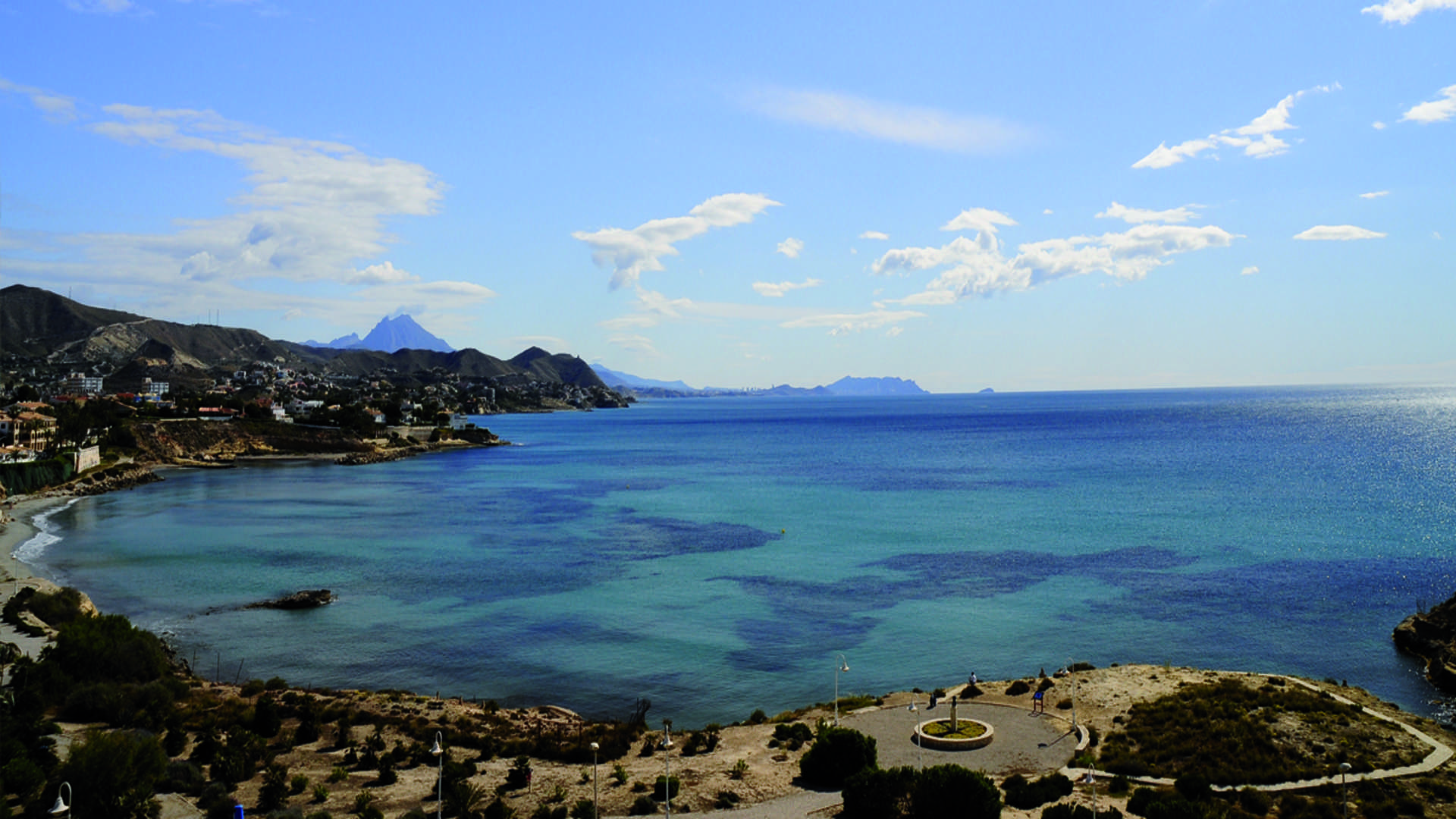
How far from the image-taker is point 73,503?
240ft

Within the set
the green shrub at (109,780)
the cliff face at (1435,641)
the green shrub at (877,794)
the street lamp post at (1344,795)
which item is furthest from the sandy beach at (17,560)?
the cliff face at (1435,641)

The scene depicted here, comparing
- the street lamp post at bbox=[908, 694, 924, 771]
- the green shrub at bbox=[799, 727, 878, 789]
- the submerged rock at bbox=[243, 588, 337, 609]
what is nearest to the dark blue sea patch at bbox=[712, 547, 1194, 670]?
the street lamp post at bbox=[908, 694, 924, 771]

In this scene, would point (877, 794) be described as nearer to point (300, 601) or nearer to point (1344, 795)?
point (1344, 795)

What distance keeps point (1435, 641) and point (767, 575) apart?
28393 millimetres

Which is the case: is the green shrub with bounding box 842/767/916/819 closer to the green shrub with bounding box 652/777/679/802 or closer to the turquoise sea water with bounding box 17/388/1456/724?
the green shrub with bounding box 652/777/679/802

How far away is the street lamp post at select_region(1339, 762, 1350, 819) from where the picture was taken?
17078mm

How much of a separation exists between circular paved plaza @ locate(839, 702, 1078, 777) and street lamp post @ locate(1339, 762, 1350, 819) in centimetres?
548

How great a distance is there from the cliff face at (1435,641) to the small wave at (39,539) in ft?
216

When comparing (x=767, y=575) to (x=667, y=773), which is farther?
(x=767, y=575)

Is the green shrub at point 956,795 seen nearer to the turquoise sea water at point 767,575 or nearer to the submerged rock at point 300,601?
the turquoise sea water at point 767,575

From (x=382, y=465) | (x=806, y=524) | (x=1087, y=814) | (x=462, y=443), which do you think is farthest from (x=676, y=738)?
(x=462, y=443)

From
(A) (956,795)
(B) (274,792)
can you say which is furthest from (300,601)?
(A) (956,795)

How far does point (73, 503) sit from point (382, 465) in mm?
46437

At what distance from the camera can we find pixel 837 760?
19641 mm
